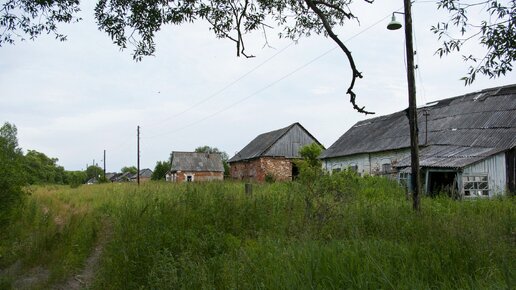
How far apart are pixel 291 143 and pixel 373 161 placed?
1497cm

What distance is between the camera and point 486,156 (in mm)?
17062

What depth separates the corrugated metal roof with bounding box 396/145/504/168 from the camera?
17.0m

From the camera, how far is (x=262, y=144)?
142 ft

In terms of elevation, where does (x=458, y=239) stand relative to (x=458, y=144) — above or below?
below

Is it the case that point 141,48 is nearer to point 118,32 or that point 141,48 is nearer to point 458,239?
point 118,32

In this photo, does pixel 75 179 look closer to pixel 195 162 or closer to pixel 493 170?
pixel 195 162

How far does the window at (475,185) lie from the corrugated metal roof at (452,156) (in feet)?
2.79

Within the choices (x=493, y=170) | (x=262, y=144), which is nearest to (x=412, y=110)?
(x=493, y=170)

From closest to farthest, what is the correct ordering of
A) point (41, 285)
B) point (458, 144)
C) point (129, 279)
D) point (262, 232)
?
point (129, 279) < point (262, 232) < point (41, 285) < point (458, 144)

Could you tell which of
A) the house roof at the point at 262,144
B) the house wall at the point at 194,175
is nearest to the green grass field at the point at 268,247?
the house roof at the point at 262,144

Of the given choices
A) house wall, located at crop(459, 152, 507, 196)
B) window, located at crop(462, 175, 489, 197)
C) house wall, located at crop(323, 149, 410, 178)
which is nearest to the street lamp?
house wall, located at crop(459, 152, 507, 196)

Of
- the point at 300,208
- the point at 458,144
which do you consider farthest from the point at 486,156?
the point at 300,208

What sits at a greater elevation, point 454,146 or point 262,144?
point 262,144

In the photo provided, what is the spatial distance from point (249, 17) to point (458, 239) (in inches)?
189
